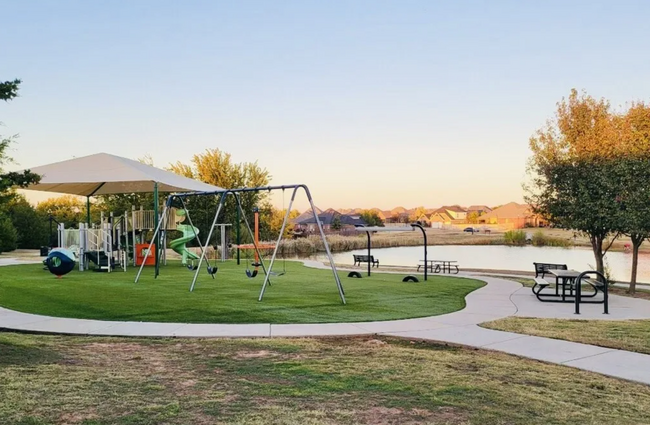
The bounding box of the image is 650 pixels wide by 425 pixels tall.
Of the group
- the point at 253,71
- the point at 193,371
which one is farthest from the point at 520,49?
the point at 193,371

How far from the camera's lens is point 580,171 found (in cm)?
1564

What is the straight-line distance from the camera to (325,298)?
36.9ft

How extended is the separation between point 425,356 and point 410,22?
15.0 m

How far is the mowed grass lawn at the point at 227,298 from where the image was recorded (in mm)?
9148

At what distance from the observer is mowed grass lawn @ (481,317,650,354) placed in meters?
7.08

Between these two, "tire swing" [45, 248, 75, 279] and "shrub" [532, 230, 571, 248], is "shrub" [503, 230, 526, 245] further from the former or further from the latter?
"tire swing" [45, 248, 75, 279]

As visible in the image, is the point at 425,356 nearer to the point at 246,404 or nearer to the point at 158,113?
the point at 246,404

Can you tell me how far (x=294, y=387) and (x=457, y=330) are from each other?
388cm

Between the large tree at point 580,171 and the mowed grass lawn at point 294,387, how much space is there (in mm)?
10194

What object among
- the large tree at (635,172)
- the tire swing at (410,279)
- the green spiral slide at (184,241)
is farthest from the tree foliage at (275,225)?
the large tree at (635,172)

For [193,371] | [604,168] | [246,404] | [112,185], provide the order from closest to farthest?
[246,404]
[193,371]
[604,168]
[112,185]

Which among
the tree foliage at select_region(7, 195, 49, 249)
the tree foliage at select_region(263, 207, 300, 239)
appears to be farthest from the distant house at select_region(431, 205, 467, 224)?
the tree foliage at select_region(7, 195, 49, 249)

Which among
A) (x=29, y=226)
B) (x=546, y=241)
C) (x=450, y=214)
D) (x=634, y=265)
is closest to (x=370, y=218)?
(x=546, y=241)

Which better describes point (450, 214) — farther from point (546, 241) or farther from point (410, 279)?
point (410, 279)
